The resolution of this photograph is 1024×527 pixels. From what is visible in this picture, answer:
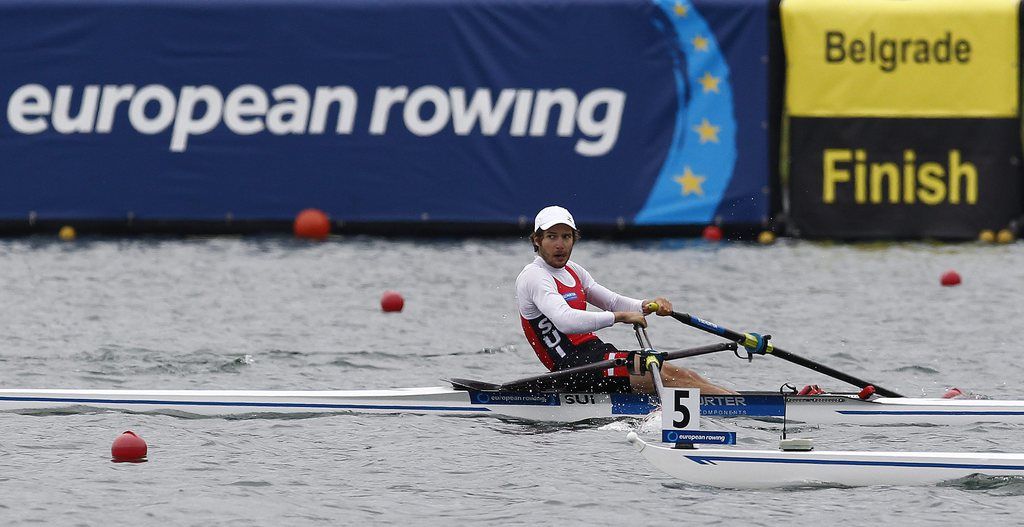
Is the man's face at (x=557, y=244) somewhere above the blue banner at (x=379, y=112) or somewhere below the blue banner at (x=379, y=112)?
below

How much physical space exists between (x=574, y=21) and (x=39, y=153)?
671 centimetres

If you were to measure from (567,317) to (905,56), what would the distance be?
10.6m

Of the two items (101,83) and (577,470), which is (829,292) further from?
(101,83)

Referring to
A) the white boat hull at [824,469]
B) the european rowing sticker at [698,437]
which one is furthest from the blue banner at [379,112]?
the white boat hull at [824,469]

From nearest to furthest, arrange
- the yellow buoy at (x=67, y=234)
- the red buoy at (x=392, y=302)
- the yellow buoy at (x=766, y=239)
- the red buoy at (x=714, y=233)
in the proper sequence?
the red buoy at (x=392, y=302) < the yellow buoy at (x=766, y=239) < the red buoy at (x=714, y=233) < the yellow buoy at (x=67, y=234)

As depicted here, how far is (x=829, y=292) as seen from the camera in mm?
17641

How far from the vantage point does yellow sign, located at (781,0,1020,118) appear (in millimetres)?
20844

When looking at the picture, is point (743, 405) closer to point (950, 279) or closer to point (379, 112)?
point (950, 279)

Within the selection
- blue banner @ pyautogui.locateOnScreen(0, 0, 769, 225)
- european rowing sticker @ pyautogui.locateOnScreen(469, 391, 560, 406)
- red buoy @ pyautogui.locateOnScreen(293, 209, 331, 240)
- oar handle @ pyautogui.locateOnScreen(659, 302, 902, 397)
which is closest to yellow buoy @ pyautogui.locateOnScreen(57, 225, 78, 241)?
blue banner @ pyautogui.locateOnScreen(0, 0, 769, 225)

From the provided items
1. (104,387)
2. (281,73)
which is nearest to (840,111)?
(281,73)

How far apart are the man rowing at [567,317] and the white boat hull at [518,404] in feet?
0.40

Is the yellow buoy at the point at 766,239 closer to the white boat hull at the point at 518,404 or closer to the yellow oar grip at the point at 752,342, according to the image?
the white boat hull at the point at 518,404

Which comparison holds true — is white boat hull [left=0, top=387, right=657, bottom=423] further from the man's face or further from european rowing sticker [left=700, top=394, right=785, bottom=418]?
european rowing sticker [left=700, top=394, right=785, bottom=418]

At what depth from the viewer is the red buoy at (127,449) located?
10242 millimetres
